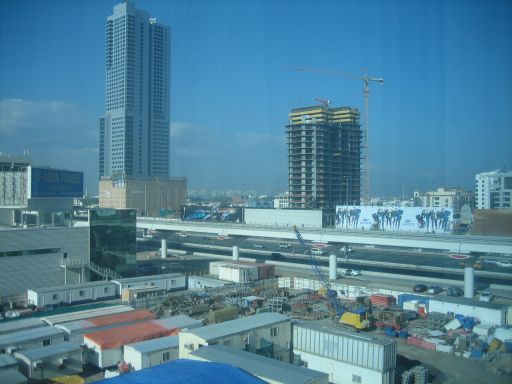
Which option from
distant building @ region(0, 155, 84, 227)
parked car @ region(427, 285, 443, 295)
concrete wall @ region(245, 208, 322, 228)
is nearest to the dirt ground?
parked car @ region(427, 285, 443, 295)

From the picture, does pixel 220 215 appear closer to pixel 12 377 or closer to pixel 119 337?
pixel 119 337

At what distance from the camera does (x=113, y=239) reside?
16.2 m

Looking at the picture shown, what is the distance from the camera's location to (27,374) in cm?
769

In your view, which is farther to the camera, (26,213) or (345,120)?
(345,120)

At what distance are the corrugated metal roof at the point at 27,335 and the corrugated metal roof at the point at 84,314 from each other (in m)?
0.72

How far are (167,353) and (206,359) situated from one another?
1575 mm

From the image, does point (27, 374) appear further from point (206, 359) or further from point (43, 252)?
point (43, 252)

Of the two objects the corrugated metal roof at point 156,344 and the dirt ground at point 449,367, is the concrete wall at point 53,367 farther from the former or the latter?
the dirt ground at point 449,367

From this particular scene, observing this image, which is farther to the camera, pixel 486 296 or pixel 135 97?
pixel 135 97

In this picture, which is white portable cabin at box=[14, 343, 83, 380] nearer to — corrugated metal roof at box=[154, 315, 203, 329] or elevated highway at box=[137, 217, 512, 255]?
corrugated metal roof at box=[154, 315, 203, 329]

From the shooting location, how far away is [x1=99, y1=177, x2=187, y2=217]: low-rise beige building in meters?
48.4

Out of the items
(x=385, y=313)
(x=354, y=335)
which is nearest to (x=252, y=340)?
(x=354, y=335)

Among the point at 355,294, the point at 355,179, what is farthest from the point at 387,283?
the point at 355,179

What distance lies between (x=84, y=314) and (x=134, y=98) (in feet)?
212
